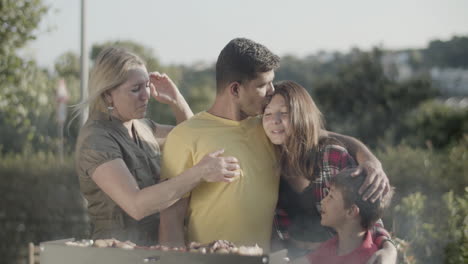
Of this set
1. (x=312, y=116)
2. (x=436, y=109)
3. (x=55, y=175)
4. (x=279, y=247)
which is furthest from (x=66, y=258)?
(x=436, y=109)

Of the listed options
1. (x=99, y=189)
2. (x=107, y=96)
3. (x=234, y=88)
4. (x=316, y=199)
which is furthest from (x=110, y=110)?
(x=316, y=199)

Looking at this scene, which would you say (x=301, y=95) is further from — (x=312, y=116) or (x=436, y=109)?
(x=436, y=109)

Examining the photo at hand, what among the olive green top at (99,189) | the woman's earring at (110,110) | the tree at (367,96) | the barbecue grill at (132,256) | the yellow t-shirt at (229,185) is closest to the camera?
the barbecue grill at (132,256)

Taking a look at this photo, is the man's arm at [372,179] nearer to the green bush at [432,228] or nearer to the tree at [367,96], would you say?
the green bush at [432,228]

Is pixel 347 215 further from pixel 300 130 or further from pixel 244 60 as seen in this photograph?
pixel 244 60

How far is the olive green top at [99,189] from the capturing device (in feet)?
8.84

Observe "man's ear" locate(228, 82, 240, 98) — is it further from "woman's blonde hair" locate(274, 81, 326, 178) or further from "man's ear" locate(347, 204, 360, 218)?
"man's ear" locate(347, 204, 360, 218)

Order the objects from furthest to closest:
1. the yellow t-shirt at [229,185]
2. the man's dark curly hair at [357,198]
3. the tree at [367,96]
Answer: the tree at [367,96] → the yellow t-shirt at [229,185] → the man's dark curly hair at [357,198]

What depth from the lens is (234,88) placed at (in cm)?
266

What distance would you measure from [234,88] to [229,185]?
14.9 inches

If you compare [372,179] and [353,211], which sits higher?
[372,179]

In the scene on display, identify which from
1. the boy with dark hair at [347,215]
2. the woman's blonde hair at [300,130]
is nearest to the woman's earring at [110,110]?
the woman's blonde hair at [300,130]

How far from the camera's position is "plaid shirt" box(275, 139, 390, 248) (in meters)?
2.58

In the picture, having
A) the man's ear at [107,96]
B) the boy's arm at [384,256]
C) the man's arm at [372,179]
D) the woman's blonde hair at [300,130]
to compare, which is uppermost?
the man's ear at [107,96]
